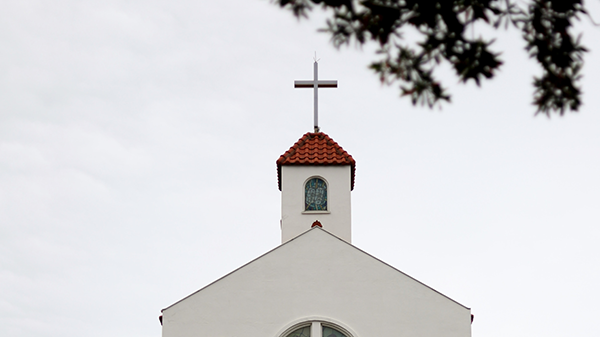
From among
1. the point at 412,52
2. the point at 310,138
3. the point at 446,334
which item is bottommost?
the point at 446,334

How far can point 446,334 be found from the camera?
51.5 feet

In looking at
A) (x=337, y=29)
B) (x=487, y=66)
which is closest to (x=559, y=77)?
(x=487, y=66)

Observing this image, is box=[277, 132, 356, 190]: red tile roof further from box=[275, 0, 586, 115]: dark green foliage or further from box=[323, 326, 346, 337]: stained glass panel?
box=[275, 0, 586, 115]: dark green foliage

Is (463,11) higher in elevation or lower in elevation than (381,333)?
higher

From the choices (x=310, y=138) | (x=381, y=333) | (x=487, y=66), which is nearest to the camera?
(x=487, y=66)

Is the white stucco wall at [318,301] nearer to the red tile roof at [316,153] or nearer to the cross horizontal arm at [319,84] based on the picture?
the red tile roof at [316,153]

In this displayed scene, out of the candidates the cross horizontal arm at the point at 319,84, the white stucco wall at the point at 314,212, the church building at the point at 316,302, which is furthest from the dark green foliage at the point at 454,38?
the cross horizontal arm at the point at 319,84

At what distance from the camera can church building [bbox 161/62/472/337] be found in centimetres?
1576

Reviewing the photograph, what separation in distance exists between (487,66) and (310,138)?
1495 cm

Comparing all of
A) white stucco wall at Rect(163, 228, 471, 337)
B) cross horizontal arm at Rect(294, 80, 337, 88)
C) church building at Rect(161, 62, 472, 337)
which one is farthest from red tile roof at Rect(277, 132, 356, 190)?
white stucco wall at Rect(163, 228, 471, 337)

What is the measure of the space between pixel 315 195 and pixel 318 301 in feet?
14.6

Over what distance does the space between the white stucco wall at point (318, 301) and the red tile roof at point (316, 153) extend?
4.02m

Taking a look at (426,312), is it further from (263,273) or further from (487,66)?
(487,66)

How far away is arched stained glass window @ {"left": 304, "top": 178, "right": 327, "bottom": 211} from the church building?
11.1 ft
